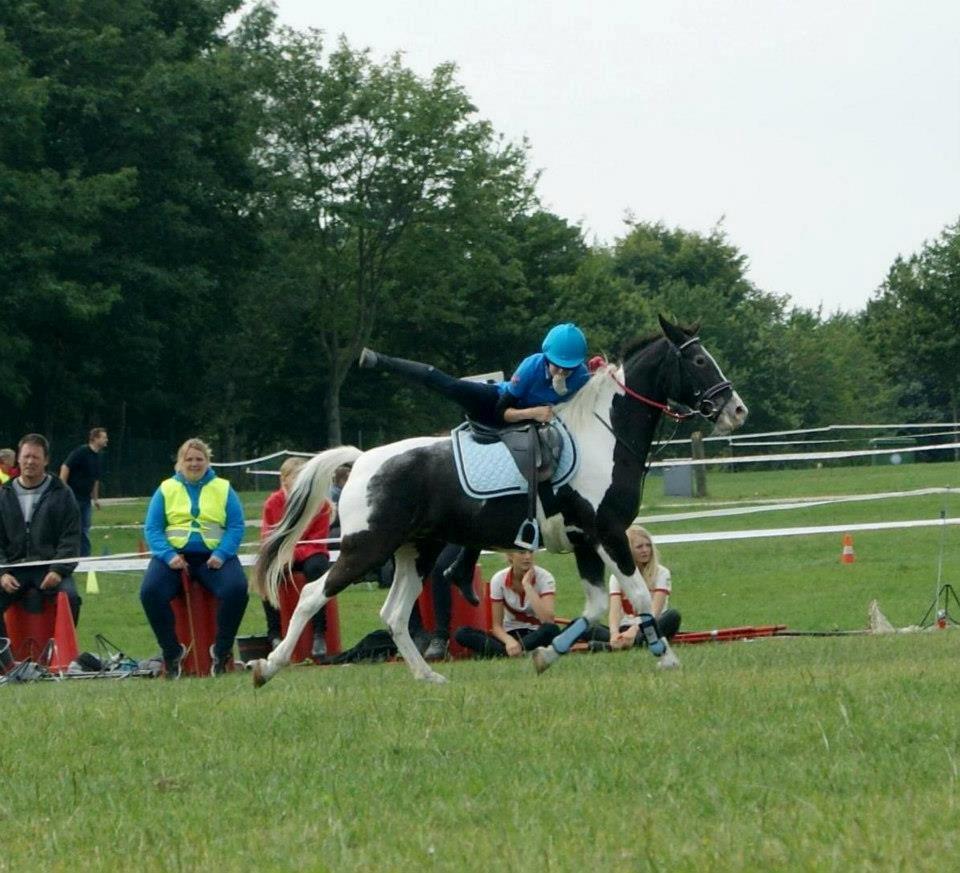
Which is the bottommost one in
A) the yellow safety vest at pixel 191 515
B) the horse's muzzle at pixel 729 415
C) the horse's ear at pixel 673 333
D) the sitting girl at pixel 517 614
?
the sitting girl at pixel 517 614

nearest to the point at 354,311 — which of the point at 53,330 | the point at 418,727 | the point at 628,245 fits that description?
the point at 53,330

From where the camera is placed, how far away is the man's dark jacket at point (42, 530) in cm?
1555

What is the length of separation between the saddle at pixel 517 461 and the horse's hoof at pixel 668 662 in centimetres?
107

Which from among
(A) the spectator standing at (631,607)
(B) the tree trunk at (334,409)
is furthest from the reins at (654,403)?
(B) the tree trunk at (334,409)

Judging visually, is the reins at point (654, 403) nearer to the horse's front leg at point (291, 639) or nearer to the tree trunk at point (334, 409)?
the horse's front leg at point (291, 639)

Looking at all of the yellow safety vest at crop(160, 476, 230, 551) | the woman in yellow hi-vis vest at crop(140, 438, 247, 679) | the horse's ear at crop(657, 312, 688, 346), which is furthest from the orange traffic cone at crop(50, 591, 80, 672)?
the horse's ear at crop(657, 312, 688, 346)

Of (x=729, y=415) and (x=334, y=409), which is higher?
(x=729, y=415)

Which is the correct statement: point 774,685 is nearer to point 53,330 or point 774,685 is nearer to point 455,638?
point 455,638

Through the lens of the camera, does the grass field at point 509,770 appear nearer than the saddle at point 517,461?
Yes

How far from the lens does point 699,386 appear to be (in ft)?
41.2

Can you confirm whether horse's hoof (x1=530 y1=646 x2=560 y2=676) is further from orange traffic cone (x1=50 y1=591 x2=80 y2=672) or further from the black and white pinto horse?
orange traffic cone (x1=50 y1=591 x2=80 y2=672)

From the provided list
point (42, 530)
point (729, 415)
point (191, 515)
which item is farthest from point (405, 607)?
point (42, 530)

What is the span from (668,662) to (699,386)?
77.5 inches

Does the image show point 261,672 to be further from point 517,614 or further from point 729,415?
point 517,614
